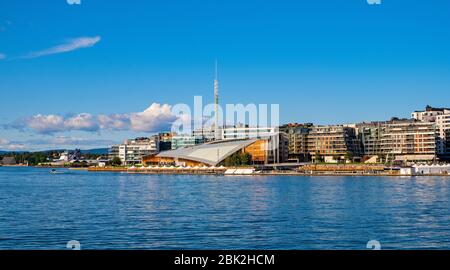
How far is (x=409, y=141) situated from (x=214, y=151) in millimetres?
10543

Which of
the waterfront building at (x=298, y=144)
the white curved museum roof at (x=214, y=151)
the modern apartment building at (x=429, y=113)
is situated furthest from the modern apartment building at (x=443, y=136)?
the white curved museum roof at (x=214, y=151)

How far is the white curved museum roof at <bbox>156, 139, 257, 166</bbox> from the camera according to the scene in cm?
3212

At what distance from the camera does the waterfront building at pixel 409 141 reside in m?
30.7

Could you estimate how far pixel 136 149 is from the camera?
44625mm

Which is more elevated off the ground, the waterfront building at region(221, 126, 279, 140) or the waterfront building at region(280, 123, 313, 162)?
the waterfront building at region(221, 126, 279, 140)

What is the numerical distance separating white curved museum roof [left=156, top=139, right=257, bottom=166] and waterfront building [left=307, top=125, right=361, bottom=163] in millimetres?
3756

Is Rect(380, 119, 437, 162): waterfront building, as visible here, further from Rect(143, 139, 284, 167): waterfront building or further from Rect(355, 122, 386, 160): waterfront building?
Rect(143, 139, 284, 167): waterfront building

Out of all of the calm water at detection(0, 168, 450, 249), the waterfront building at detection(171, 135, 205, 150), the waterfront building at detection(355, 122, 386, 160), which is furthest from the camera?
the waterfront building at detection(171, 135, 205, 150)

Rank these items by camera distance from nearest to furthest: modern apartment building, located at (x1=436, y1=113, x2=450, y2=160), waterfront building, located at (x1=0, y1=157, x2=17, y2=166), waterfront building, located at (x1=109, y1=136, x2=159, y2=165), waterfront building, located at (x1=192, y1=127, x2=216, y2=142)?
modern apartment building, located at (x1=436, y1=113, x2=450, y2=160)
waterfront building, located at (x1=192, y1=127, x2=216, y2=142)
waterfront building, located at (x1=109, y1=136, x2=159, y2=165)
waterfront building, located at (x1=0, y1=157, x2=17, y2=166)

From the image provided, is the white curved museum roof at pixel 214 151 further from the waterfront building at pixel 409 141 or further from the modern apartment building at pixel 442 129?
the modern apartment building at pixel 442 129

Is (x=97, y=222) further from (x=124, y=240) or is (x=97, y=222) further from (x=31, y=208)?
(x=31, y=208)

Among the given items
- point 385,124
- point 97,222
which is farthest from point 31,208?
point 385,124

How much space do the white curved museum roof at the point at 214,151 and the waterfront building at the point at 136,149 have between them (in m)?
9.07

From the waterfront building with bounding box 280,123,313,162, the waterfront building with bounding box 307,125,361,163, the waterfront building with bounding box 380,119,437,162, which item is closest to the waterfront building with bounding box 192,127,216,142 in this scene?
the waterfront building with bounding box 280,123,313,162
